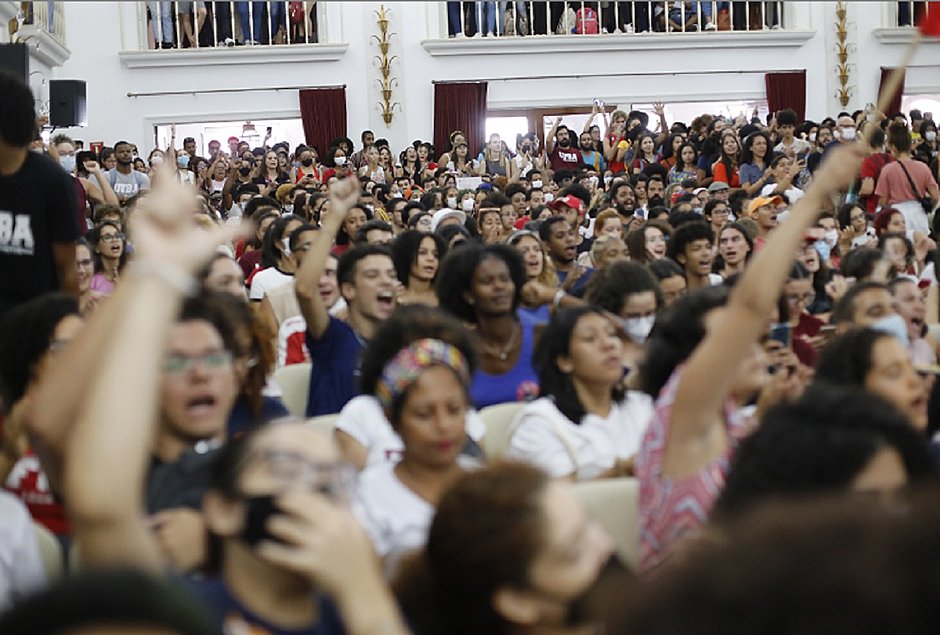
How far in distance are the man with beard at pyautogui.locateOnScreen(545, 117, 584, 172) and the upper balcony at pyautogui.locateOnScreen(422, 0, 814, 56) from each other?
4726 mm

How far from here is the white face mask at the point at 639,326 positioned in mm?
4488

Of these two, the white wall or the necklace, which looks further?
the white wall

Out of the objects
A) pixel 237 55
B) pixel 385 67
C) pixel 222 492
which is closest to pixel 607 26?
pixel 385 67

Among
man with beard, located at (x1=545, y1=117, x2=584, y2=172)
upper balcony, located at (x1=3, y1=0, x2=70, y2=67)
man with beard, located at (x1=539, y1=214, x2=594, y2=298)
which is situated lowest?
man with beard, located at (x1=539, y1=214, x2=594, y2=298)

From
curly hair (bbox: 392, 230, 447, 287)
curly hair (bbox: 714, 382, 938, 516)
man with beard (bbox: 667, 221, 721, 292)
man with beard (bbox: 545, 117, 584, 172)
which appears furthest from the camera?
man with beard (bbox: 545, 117, 584, 172)

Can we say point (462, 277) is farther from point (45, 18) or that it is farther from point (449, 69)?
point (449, 69)

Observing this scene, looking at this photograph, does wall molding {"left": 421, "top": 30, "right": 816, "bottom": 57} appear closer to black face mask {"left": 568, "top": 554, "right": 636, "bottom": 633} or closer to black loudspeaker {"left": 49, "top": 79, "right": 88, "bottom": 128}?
black loudspeaker {"left": 49, "top": 79, "right": 88, "bottom": 128}

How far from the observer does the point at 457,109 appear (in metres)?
19.0

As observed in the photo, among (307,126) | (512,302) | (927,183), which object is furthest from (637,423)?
(307,126)

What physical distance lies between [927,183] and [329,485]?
7.98 metres

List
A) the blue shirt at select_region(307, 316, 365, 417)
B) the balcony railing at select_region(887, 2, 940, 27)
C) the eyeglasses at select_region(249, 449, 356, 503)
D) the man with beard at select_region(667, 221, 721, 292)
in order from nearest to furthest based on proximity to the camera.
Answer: the eyeglasses at select_region(249, 449, 356, 503) < the blue shirt at select_region(307, 316, 365, 417) < the man with beard at select_region(667, 221, 721, 292) < the balcony railing at select_region(887, 2, 940, 27)

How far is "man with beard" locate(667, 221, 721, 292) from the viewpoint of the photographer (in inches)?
241

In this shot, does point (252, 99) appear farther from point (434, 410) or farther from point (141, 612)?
point (141, 612)

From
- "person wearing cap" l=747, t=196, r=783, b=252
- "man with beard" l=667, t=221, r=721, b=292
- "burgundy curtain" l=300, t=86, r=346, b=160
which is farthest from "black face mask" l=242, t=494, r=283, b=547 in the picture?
"burgundy curtain" l=300, t=86, r=346, b=160
